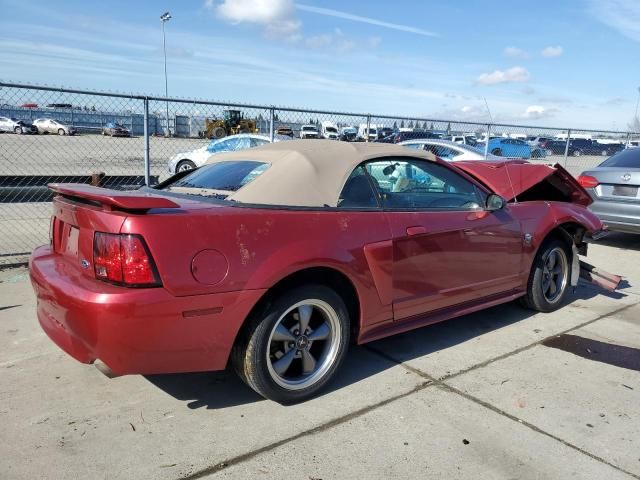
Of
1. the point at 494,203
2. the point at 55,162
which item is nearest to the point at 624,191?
the point at 494,203

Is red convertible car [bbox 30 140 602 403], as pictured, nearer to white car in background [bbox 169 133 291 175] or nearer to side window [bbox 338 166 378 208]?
side window [bbox 338 166 378 208]

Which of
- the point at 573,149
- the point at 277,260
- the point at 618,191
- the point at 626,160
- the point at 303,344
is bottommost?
the point at 303,344

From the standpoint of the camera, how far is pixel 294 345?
3217 millimetres

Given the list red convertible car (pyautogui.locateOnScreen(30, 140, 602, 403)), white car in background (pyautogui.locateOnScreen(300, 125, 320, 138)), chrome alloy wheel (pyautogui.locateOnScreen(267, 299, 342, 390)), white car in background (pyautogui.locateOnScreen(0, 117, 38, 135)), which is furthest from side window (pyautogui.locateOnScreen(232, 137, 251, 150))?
white car in background (pyautogui.locateOnScreen(0, 117, 38, 135))

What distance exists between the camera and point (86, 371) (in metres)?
3.57

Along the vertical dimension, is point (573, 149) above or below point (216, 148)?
above

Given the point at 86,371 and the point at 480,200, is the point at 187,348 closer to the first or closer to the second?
the point at 86,371

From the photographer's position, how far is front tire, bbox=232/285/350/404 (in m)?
2.98

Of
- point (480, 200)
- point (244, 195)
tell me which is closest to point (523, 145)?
point (480, 200)

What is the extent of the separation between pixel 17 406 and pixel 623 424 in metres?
3.51

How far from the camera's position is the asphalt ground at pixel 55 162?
7.67 meters

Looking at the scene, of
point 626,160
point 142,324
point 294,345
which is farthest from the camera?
point 626,160

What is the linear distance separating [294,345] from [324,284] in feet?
1.33

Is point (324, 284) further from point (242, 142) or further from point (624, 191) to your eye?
point (242, 142)
